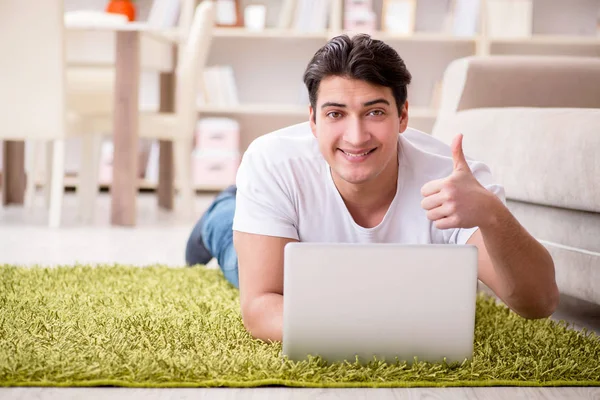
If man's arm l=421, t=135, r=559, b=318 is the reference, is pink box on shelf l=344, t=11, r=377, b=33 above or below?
above

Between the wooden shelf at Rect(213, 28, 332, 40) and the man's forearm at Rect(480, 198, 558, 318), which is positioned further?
the wooden shelf at Rect(213, 28, 332, 40)

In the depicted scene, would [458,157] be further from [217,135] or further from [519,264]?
[217,135]

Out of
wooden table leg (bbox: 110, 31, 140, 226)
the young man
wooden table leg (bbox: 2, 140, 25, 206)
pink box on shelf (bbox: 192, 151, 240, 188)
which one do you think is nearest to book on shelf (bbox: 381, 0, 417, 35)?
pink box on shelf (bbox: 192, 151, 240, 188)

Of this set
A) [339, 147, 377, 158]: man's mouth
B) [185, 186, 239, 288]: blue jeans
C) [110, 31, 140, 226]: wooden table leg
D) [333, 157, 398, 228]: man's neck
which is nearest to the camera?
[339, 147, 377, 158]: man's mouth

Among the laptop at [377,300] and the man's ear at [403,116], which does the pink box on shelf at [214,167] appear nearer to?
the man's ear at [403,116]

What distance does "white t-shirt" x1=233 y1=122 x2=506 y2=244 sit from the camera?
1.44m

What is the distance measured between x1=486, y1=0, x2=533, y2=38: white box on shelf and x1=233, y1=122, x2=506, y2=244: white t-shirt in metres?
3.42

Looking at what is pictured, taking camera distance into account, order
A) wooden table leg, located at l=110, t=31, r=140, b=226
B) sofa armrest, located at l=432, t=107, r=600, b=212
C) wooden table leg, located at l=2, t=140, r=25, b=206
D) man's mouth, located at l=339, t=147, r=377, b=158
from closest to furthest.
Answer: man's mouth, located at l=339, t=147, r=377, b=158 → sofa armrest, located at l=432, t=107, r=600, b=212 → wooden table leg, located at l=110, t=31, r=140, b=226 → wooden table leg, located at l=2, t=140, r=25, b=206

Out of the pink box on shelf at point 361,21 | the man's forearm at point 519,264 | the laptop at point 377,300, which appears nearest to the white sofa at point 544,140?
the man's forearm at point 519,264

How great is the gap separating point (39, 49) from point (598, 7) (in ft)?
10.7

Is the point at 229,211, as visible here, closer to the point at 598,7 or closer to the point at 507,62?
A: the point at 507,62

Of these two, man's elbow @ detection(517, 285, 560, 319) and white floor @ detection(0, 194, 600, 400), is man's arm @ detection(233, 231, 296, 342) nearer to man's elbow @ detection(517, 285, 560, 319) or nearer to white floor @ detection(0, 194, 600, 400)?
white floor @ detection(0, 194, 600, 400)

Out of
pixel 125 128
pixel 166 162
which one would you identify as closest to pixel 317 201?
pixel 125 128

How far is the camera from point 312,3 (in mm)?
4723
